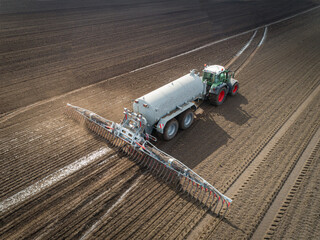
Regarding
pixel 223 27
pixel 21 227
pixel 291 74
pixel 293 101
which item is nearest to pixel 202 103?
pixel 293 101

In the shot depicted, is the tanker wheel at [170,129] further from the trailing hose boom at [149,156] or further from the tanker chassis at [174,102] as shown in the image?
the trailing hose boom at [149,156]

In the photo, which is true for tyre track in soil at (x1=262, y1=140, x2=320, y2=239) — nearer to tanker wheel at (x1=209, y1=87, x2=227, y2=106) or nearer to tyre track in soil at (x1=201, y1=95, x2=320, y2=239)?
tyre track in soil at (x1=201, y1=95, x2=320, y2=239)

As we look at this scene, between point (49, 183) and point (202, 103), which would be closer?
point (49, 183)

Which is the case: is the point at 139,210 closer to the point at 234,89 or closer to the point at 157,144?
the point at 157,144

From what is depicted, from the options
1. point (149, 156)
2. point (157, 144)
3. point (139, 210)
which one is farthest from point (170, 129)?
point (139, 210)

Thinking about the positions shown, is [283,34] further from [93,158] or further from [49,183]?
[49,183]

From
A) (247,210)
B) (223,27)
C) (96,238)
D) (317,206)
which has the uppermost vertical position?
(223,27)

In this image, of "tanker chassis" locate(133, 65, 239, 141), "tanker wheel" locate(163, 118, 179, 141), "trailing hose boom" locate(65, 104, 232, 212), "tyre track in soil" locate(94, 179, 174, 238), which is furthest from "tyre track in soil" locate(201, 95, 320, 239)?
"tanker chassis" locate(133, 65, 239, 141)
